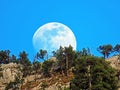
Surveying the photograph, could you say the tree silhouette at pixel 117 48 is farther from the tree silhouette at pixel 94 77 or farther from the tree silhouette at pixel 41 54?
the tree silhouette at pixel 94 77

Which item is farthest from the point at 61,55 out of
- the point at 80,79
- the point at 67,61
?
the point at 80,79

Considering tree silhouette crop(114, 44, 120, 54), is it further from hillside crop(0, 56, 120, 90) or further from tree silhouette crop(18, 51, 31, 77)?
tree silhouette crop(18, 51, 31, 77)

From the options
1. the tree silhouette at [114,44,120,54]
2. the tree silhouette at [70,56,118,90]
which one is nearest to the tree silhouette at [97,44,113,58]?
the tree silhouette at [114,44,120,54]

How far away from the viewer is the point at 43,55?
7736 inches

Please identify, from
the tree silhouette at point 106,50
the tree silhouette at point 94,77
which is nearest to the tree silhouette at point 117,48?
the tree silhouette at point 106,50

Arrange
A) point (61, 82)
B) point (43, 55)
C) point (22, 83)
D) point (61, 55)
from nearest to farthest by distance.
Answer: point (61, 82) → point (22, 83) → point (61, 55) → point (43, 55)

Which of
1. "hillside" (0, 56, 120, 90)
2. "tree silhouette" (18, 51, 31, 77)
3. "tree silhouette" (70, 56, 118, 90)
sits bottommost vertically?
"tree silhouette" (70, 56, 118, 90)

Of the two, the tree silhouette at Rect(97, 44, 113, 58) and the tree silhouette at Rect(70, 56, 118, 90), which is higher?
the tree silhouette at Rect(97, 44, 113, 58)

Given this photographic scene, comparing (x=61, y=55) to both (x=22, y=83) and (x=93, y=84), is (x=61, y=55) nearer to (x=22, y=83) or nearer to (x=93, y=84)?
(x=22, y=83)

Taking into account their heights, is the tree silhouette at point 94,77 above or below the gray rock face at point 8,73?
below

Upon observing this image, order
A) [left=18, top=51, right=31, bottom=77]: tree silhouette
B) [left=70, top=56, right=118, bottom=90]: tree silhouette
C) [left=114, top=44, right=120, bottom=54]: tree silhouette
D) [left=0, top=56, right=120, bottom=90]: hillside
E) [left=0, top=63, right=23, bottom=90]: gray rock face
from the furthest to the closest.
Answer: [left=114, top=44, right=120, bottom=54]: tree silhouette < [left=0, top=63, right=23, bottom=90]: gray rock face < [left=18, top=51, right=31, bottom=77]: tree silhouette < [left=0, top=56, right=120, bottom=90]: hillside < [left=70, top=56, right=118, bottom=90]: tree silhouette

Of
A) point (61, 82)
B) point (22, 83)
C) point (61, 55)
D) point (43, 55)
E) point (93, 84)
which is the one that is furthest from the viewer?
point (43, 55)

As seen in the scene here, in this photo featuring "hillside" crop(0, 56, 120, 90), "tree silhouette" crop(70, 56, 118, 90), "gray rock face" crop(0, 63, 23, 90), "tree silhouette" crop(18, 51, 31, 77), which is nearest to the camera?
"tree silhouette" crop(70, 56, 118, 90)

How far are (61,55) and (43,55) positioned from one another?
30.8 meters
